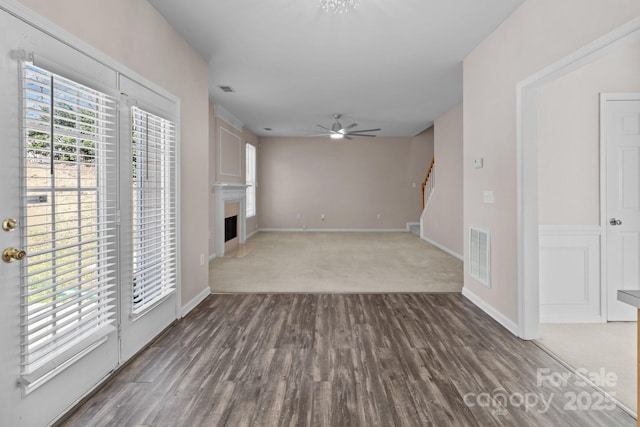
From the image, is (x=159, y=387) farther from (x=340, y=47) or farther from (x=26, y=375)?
(x=340, y=47)

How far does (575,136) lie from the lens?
297cm

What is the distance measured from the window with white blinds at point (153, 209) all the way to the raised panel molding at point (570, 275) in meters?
3.44

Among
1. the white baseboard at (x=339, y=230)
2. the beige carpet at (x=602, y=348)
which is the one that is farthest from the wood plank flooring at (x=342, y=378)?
the white baseboard at (x=339, y=230)

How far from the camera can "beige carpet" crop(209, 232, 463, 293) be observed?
423cm

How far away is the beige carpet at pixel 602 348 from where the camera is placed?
2062 mm

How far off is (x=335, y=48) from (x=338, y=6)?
0.84 meters

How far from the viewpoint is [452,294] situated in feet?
12.8

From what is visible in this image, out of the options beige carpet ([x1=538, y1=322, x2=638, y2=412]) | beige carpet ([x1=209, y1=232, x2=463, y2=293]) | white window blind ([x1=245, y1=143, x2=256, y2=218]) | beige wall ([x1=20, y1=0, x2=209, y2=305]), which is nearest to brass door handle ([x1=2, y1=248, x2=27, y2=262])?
beige wall ([x1=20, y1=0, x2=209, y2=305])

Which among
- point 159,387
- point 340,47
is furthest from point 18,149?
point 340,47

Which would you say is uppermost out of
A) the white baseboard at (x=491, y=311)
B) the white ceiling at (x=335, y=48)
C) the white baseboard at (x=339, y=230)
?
the white ceiling at (x=335, y=48)

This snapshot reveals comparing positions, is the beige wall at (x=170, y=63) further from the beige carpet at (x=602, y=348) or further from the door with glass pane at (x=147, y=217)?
the beige carpet at (x=602, y=348)

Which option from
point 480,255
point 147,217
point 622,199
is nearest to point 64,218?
point 147,217

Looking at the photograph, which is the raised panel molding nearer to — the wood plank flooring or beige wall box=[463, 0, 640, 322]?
beige wall box=[463, 0, 640, 322]

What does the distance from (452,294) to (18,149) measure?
4.06 meters
